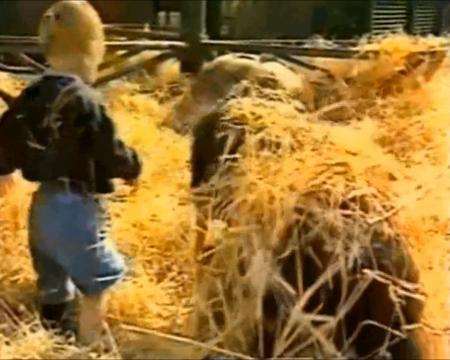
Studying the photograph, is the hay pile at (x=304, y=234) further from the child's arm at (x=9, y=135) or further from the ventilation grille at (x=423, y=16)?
the ventilation grille at (x=423, y=16)

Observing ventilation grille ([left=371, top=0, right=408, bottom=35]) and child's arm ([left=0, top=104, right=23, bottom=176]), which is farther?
ventilation grille ([left=371, top=0, right=408, bottom=35])

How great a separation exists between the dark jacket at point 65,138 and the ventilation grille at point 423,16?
400cm

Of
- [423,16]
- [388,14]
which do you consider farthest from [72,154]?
[388,14]

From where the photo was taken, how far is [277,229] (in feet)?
6.91

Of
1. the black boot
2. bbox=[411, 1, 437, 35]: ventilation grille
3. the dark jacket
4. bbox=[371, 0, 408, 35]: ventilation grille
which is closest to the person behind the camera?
the dark jacket

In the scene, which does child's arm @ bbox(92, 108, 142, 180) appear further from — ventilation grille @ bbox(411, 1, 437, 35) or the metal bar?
ventilation grille @ bbox(411, 1, 437, 35)

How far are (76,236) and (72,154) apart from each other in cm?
16

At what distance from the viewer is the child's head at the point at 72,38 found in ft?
7.16

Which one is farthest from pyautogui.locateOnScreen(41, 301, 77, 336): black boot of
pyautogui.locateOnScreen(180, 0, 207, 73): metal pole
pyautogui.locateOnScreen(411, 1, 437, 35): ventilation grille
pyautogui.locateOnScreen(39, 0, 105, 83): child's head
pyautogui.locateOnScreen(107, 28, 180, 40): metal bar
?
pyautogui.locateOnScreen(411, 1, 437, 35): ventilation grille

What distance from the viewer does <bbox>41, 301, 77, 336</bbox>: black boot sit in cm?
227

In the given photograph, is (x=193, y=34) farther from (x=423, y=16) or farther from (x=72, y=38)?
(x=72, y=38)

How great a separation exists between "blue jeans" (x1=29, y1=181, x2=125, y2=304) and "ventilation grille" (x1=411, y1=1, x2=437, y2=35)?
400cm

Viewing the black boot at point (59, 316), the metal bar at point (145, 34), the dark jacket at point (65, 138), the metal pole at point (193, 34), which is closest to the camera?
the dark jacket at point (65, 138)

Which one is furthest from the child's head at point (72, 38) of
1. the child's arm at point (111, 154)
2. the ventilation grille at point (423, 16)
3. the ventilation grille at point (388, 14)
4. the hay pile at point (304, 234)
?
the ventilation grille at point (388, 14)
